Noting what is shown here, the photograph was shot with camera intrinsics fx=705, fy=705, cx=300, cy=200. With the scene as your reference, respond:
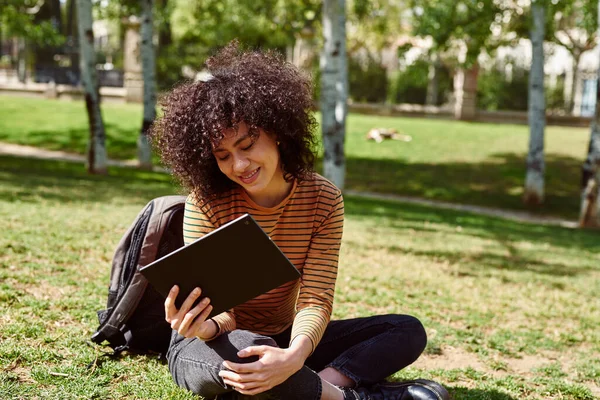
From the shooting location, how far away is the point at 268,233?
2949 mm

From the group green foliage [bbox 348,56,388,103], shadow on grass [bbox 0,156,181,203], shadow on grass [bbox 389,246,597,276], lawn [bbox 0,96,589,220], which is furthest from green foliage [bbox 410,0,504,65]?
green foliage [bbox 348,56,388,103]

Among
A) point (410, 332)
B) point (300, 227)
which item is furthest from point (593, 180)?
point (300, 227)

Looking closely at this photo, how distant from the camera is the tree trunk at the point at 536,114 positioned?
13.8 metres

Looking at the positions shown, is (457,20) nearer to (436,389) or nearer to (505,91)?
(436,389)

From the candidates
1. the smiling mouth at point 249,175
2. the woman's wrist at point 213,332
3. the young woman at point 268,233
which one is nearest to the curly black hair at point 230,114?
the young woman at point 268,233

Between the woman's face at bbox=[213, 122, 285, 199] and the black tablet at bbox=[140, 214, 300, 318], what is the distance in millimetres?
348

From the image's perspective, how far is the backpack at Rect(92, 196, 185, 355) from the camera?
3.33 metres

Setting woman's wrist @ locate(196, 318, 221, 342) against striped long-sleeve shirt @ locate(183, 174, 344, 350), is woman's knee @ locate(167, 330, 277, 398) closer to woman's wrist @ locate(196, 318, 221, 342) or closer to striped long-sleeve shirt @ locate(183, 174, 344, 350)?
woman's wrist @ locate(196, 318, 221, 342)

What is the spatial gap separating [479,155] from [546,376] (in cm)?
1531

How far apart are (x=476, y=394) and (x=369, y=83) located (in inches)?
1030

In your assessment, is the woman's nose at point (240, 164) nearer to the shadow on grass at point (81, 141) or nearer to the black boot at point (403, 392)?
the black boot at point (403, 392)

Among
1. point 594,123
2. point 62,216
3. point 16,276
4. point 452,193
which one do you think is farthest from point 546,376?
point 452,193

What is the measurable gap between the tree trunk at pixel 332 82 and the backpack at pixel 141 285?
9.18 metres

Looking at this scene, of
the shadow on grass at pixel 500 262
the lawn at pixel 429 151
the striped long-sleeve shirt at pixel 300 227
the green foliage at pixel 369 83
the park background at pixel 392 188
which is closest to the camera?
the striped long-sleeve shirt at pixel 300 227
